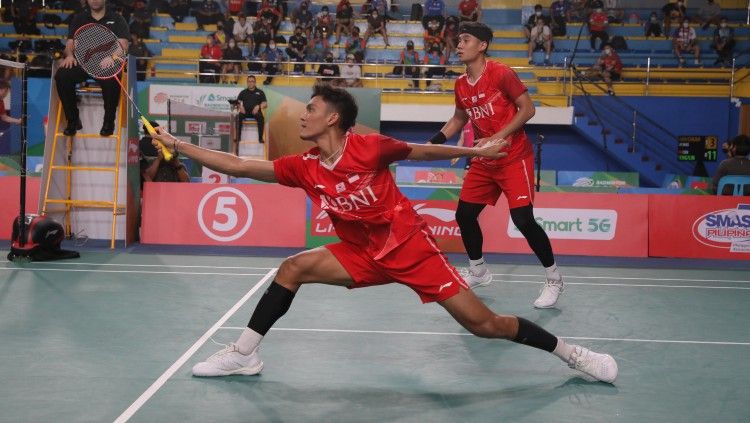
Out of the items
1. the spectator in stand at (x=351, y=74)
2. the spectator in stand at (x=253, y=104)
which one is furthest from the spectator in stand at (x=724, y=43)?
the spectator in stand at (x=253, y=104)

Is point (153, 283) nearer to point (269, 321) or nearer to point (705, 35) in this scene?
point (269, 321)

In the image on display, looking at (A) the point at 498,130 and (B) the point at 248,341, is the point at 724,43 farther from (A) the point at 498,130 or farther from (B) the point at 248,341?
(B) the point at 248,341

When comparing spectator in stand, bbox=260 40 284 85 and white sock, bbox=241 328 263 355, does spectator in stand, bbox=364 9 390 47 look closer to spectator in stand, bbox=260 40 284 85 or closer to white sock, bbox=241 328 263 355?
spectator in stand, bbox=260 40 284 85

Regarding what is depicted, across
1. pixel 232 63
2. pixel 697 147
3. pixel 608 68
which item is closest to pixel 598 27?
pixel 608 68

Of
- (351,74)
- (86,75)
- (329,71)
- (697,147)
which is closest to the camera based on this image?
(86,75)

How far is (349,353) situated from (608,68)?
17.7 metres

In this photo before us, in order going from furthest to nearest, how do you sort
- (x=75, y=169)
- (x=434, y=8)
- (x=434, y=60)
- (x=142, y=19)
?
(x=434, y=8) → (x=142, y=19) → (x=434, y=60) → (x=75, y=169)

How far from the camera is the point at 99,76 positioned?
25.5ft

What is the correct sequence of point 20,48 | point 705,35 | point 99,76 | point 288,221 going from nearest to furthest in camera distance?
1. point 99,76
2. point 288,221
3. point 20,48
4. point 705,35

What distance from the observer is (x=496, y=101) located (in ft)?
23.8

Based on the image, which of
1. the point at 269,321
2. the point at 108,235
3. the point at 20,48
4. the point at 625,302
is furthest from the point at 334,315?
the point at 20,48

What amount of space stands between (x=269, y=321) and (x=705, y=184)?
46.6 feet

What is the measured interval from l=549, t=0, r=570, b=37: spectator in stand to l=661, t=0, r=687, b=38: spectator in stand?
2.64m

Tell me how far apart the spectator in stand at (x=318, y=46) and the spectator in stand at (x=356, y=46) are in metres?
0.58
